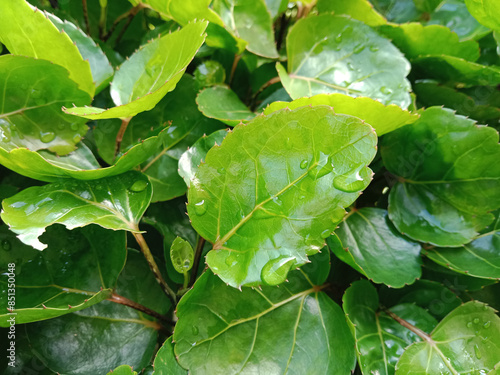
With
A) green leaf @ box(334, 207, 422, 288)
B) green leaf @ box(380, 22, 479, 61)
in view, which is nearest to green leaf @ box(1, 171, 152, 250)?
green leaf @ box(334, 207, 422, 288)

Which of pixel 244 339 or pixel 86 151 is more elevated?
pixel 86 151

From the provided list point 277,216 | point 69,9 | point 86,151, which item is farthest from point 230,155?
→ point 69,9

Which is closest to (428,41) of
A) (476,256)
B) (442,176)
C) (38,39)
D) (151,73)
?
(442,176)

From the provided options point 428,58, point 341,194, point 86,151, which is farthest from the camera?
point 428,58

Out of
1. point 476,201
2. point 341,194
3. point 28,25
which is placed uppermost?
point 28,25

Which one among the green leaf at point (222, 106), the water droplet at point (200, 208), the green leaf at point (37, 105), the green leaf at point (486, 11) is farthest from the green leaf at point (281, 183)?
the green leaf at point (486, 11)

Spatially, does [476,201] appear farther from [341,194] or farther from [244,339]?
[244,339]

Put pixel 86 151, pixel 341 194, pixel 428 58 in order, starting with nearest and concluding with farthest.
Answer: pixel 341 194, pixel 86 151, pixel 428 58

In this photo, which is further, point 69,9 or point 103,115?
point 69,9
